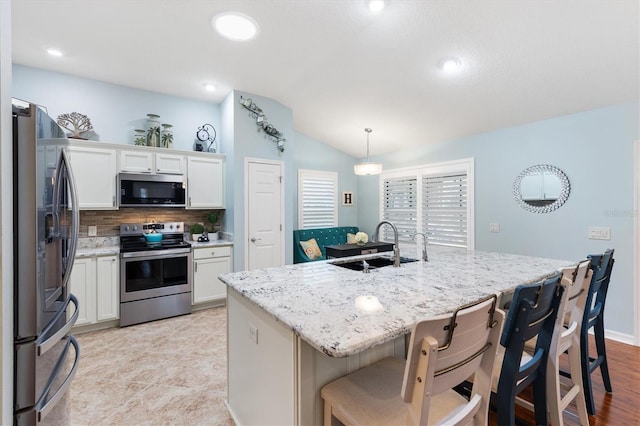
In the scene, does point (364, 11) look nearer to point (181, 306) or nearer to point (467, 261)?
point (467, 261)

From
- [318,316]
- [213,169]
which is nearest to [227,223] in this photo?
[213,169]

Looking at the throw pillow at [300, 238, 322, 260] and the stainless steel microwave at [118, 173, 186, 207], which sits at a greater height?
the stainless steel microwave at [118, 173, 186, 207]

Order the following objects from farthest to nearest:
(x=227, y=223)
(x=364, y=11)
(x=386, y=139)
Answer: (x=386, y=139) → (x=227, y=223) → (x=364, y=11)

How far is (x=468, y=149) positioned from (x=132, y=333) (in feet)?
16.2

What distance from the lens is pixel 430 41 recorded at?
2.56 meters

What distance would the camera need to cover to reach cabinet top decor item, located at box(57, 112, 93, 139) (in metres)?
3.38

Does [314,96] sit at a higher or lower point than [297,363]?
higher

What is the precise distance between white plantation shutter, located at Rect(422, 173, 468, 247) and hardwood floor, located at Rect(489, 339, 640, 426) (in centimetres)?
202

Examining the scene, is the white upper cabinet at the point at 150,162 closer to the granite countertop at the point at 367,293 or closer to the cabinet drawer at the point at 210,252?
the cabinet drawer at the point at 210,252

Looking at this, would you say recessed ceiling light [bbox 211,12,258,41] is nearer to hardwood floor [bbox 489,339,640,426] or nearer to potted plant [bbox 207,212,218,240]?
potted plant [bbox 207,212,218,240]

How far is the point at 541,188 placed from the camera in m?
3.50

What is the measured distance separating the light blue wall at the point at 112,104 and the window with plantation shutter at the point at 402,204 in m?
3.19

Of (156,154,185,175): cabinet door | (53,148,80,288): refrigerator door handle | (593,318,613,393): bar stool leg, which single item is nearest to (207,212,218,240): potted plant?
(156,154,185,175): cabinet door

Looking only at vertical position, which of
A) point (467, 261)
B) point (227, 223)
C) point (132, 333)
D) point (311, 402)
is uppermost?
point (227, 223)
